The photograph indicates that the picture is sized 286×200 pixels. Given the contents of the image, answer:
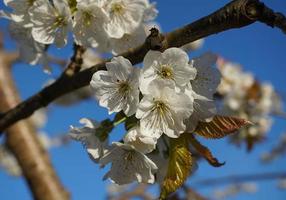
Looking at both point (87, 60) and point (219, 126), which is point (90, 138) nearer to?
point (219, 126)

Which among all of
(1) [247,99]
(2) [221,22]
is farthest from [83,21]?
(1) [247,99]

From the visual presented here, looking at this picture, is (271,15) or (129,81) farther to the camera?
(129,81)

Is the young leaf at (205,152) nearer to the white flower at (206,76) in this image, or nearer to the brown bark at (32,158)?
the white flower at (206,76)

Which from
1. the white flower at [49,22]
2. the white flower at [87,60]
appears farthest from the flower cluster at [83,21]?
the white flower at [87,60]

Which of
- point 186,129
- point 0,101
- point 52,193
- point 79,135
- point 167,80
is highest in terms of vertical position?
point 167,80

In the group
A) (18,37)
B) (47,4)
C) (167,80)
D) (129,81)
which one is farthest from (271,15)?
(18,37)

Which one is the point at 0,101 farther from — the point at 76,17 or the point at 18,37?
the point at 76,17
